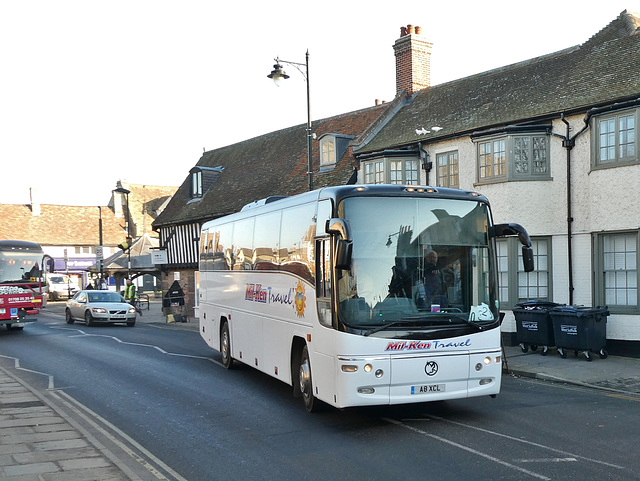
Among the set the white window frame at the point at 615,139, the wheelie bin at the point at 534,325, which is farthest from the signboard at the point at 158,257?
the white window frame at the point at 615,139

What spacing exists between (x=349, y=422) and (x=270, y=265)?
3413mm

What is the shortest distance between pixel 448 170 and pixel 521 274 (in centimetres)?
413

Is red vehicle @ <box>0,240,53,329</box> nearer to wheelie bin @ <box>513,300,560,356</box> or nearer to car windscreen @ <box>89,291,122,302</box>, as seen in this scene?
car windscreen @ <box>89,291,122,302</box>

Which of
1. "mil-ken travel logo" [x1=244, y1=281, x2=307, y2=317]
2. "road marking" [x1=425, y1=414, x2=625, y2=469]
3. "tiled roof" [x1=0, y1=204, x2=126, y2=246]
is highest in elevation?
"tiled roof" [x1=0, y1=204, x2=126, y2=246]

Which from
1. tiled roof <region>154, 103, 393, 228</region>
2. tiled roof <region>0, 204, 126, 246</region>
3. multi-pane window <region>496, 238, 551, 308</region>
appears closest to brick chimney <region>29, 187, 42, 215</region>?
tiled roof <region>0, 204, 126, 246</region>

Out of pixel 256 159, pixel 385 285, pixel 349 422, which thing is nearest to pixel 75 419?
pixel 349 422

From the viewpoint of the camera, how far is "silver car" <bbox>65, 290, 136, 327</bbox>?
27.5m

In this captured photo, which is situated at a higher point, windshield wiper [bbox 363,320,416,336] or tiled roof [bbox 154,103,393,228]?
tiled roof [bbox 154,103,393,228]

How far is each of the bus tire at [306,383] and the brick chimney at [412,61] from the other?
1806cm

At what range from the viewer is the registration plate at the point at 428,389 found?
350 inches

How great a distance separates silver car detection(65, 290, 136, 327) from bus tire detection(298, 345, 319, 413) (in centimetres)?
1873

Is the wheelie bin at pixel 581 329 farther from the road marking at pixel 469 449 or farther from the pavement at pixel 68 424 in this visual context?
the road marking at pixel 469 449

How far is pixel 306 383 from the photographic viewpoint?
10141 millimetres

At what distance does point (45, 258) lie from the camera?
1057 inches
